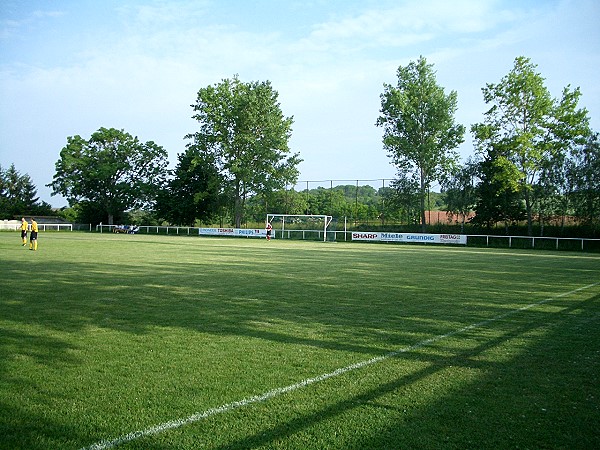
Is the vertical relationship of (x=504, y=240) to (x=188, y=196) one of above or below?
below

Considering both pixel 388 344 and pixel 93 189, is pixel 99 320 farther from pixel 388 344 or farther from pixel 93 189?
pixel 93 189

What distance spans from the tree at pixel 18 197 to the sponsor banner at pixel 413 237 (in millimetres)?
60981

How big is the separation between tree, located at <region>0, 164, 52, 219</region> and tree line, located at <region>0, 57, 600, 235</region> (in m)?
1.75

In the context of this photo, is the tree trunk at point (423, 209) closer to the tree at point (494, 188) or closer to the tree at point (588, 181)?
the tree at point (494, 188)

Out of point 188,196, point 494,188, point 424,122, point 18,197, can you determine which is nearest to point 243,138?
point 188,196

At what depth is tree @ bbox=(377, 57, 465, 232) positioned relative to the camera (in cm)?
5278

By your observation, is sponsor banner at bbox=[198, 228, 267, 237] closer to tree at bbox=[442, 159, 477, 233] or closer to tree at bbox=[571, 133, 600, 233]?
tree at bbox=[442, 159, 477, 233]

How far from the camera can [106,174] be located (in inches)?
2574

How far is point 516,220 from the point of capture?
1832 inches

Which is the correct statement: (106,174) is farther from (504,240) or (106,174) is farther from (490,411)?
Result: (490,411)

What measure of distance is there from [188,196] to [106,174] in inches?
451

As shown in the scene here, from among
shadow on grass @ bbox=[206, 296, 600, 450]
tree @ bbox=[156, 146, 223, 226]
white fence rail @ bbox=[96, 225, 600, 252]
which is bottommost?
shadow on grass @ bbox=[206, 296, 600, 450]

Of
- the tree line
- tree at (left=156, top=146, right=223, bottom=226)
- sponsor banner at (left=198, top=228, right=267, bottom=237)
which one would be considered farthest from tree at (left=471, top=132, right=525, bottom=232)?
tree at (left=156, top=146, right=223, bottom=226)

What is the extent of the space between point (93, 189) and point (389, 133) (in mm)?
41782
